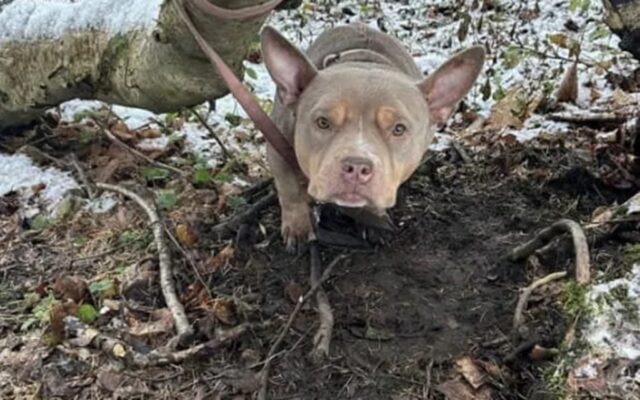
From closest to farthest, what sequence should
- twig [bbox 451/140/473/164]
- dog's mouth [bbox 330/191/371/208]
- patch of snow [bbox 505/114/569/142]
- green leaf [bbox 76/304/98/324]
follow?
dog's mouth [bbox 330/191/371/208], green leaf [bbox 76/304/98/324], twig [bbox 451/140/473/164], patch of snow [bbox 505/114/569/142]

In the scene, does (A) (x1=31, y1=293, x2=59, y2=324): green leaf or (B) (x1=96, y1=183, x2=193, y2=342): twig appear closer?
(B) (x1=96, y1=183, x2=193, y2=342): twig

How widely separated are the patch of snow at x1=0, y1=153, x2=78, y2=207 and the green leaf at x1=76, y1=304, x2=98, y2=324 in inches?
52.6

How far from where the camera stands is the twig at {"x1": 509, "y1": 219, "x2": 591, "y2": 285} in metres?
2.86

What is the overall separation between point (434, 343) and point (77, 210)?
2218 mm

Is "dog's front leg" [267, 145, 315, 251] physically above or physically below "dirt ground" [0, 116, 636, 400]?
above

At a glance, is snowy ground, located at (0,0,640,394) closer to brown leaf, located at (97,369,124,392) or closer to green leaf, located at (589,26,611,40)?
green leaf, located at (589,26,611,40)

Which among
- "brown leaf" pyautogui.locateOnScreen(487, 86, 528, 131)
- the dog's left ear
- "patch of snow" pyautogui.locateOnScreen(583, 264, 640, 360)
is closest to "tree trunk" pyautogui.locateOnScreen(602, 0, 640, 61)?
the dog's left ear

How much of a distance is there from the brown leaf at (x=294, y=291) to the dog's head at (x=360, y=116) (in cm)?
39

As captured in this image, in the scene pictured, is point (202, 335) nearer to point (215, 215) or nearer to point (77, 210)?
point (215, 215)

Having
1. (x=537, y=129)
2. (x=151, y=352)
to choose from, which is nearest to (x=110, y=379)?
(x=151, y=352)

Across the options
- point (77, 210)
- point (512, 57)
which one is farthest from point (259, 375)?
point (512, 57)

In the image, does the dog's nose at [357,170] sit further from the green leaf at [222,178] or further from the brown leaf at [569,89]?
the brown leaf at [569,89]

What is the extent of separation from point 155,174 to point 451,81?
182cm

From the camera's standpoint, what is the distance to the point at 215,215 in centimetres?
394
